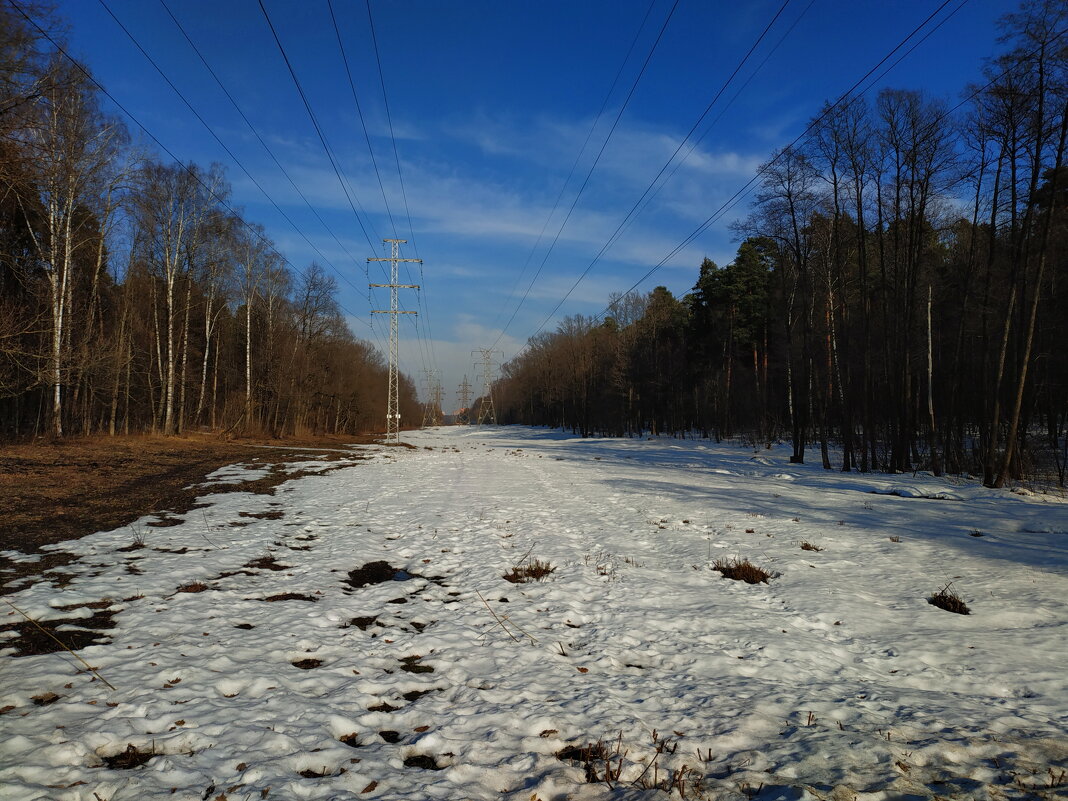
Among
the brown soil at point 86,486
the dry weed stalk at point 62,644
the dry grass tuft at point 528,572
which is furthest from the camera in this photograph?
the brown soil at point 86,486

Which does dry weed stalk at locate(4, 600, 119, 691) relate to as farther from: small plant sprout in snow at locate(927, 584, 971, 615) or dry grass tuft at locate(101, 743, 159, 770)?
small plant sprout in snow at locate(927, 584, 971, 615)

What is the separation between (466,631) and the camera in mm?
5332

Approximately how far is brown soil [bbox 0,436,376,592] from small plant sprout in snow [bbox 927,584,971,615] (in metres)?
11.1

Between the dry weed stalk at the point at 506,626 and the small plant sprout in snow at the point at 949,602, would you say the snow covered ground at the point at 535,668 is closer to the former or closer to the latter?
the dry weed stalk at the point at 506,626

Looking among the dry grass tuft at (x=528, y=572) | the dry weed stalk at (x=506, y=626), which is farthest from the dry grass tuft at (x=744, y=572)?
the dry weed stalk at (x=506, y=626)

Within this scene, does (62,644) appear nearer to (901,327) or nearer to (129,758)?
(129,758)

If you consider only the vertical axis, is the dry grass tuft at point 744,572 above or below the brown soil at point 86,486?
below

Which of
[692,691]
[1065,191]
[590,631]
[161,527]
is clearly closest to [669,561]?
[590,631]

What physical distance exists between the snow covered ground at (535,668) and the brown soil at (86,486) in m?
0.91

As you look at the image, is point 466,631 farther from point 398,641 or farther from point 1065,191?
point 1065,191

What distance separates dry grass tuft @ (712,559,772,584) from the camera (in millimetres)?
7336

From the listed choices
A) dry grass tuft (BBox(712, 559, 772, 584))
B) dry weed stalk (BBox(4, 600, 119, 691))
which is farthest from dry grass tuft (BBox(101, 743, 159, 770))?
dry grass tuft (BBox(712, 559, 772, 584))

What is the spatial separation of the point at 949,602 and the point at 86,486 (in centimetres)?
1656

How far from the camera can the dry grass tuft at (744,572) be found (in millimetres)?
7336
